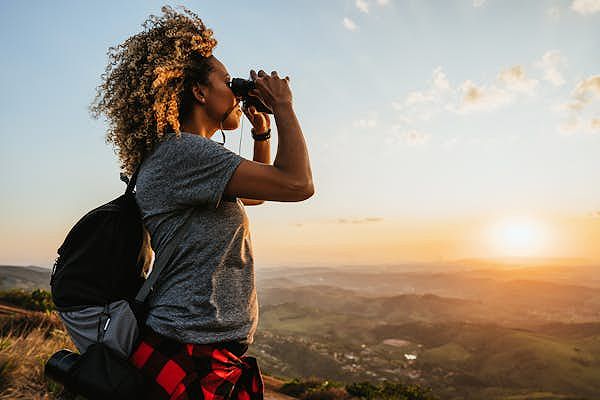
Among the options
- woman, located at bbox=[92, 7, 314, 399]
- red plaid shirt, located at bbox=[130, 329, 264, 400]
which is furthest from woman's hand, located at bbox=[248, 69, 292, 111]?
red plaid shirt, located at bbox=[130, 329, 264, 400]

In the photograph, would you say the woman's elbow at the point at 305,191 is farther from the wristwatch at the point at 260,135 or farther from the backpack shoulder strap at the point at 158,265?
the wristwatch at the point at 260,135

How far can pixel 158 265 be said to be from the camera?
63.7 inches

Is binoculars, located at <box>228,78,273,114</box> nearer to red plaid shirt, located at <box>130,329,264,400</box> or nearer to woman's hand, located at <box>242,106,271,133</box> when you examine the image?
woman's hand, located at <box>242,106,271,133</box>

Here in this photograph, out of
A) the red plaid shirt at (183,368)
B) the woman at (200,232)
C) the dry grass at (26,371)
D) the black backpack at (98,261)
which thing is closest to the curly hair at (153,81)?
the woman at (200,232)

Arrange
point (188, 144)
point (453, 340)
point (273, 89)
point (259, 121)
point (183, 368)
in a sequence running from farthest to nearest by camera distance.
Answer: point (453, 340)
point (259, 121)
point (273, 89)
point (188, 144)
point (183, 368)

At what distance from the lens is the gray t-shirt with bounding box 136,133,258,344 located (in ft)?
5.22

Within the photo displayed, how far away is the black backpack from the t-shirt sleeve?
275mm

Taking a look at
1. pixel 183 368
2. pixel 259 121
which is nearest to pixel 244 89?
pixel 259 121

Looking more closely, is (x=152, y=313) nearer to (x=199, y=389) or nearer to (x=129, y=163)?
(x=199, y=389)

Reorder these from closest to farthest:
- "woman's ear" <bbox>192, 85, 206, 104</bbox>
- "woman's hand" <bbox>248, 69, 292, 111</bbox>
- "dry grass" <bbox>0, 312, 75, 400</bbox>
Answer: "woman's hand" <bbox>248, 69, 292, 111</bbox> → "woman's ear" <bbox>192, 85, 206, 104</bbox> → "dry grass" <bbox>0, 312, 75, 400</bbox>

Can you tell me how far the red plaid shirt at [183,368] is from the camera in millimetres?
1527

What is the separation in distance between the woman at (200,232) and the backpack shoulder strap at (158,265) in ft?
0.09

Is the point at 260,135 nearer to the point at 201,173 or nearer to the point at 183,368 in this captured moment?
the point at 201,173

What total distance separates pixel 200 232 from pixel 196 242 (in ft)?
0.15
